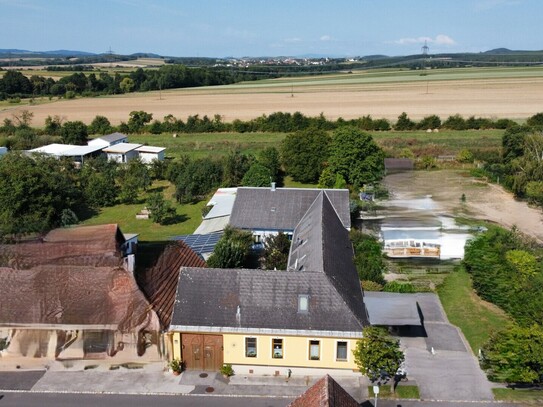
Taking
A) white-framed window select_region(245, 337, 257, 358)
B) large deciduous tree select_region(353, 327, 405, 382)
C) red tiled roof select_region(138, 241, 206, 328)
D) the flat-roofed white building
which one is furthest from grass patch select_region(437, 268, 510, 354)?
the flat-roofed white building

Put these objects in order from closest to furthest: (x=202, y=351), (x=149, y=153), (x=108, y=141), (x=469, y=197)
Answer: (x=202, y=351) < (x=469, y=197) < (x=149, y=153) < (x=108, y=141)

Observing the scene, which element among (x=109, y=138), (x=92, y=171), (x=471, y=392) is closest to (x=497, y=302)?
(x=471, y=392)

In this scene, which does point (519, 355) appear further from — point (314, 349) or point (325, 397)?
point (325, 397)

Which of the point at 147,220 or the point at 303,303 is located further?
the point at 147,220

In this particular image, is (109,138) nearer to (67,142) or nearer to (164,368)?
(67,142)

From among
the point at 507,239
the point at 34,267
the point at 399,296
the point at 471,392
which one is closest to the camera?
the point at 471,392

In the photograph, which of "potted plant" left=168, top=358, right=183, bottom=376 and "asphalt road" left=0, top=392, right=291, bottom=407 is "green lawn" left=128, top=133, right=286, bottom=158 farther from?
"asphalt road" left=0, top=392, right=291, bottom=407

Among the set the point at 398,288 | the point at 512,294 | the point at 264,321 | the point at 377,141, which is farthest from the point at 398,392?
the point at 377,141
